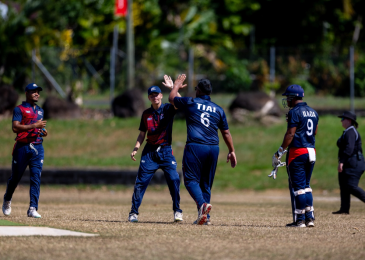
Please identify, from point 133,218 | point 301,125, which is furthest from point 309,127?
point 133,218

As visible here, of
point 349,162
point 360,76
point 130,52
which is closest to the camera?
point 349,162

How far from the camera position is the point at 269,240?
716cm

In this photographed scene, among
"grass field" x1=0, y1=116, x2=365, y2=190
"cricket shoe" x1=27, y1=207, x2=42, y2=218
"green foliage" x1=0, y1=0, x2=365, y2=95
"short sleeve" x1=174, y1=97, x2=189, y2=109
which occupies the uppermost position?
"green foliage" x1=0, y1=0, x2=365, y2=95

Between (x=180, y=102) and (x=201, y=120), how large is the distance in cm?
40

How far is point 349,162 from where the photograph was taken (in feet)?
38.7

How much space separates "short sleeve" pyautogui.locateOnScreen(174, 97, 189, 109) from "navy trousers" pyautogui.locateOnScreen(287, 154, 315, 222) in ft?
5.76

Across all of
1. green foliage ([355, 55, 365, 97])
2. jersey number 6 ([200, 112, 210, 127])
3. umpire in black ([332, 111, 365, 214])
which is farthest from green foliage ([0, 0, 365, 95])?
jersey number 6 ([200, 112, 210, 127])

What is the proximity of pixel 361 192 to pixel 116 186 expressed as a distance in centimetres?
788

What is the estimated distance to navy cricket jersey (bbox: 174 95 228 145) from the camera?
28.6ft

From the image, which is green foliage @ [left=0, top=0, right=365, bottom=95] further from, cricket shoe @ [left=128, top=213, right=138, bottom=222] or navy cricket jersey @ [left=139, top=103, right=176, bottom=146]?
cricket shoe @ [left=128, top=213, right=138, bottom=222]

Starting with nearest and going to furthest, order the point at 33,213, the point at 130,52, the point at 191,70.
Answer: the point at 33,213 < the point at 191,70 < the point at 130,52

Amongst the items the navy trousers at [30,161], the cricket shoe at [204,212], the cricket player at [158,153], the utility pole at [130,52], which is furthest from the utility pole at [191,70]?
the cricket shoe at [204,212]

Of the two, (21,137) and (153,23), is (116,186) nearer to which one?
(21,137)

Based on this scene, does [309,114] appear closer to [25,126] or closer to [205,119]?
[205,119]
